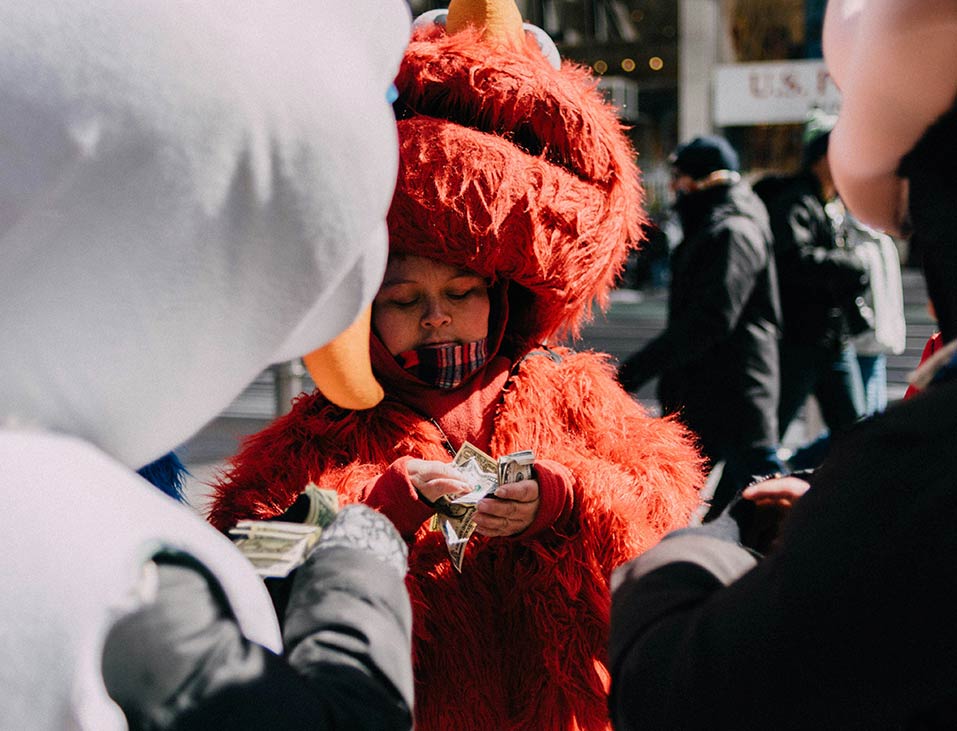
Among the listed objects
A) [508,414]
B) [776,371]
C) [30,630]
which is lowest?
[776,371]

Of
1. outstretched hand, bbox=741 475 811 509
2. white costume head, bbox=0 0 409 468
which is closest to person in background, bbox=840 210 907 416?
outstretched hand, bbox=741 475 811 509

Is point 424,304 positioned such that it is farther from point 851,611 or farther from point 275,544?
point 851,611

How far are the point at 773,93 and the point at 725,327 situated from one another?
4.70 meters

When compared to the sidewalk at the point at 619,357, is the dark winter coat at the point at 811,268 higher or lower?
higher

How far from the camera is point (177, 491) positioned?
1.36 meters

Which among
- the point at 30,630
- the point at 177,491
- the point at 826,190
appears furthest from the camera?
the point at 826,190

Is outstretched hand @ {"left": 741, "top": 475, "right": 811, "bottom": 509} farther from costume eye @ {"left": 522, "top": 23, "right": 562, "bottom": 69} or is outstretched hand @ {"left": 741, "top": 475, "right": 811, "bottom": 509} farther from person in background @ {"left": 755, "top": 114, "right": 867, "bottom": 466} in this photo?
person in background @ {"left": 755, "top": 114, "right": 867, "bottom": 466}

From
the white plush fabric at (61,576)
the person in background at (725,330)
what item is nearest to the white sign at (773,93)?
the person in background at (725,330)

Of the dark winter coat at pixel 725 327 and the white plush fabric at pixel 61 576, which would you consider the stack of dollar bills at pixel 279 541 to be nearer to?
the white plush fabric at pixel 61 576

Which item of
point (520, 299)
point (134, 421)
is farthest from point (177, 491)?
point (520, 299)

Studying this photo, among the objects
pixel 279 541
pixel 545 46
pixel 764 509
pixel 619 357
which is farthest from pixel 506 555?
pixel 619 357

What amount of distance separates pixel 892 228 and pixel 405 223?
0.89m

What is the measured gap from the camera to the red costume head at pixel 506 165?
1.70m

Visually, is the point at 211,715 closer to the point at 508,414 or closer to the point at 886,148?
the point at 886,148
